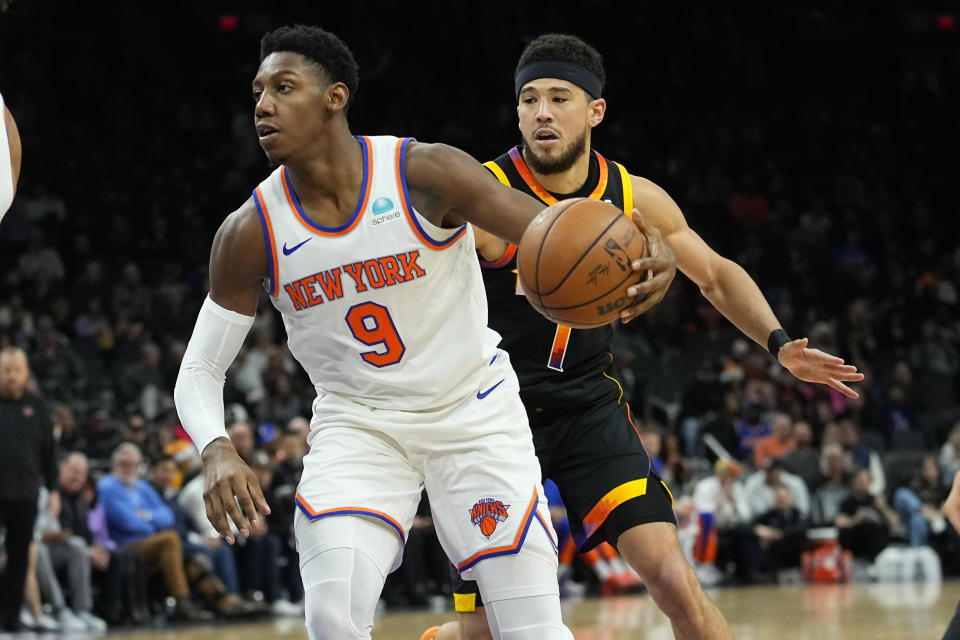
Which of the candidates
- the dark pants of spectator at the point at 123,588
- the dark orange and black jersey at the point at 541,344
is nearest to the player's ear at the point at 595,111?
the dark orange and black jersey at the point at 541,344

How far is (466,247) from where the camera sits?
3.96 metres

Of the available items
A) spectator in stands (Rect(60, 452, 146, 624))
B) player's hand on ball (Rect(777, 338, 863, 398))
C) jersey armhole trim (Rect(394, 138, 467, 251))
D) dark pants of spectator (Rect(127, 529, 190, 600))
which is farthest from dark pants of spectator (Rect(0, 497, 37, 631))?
player's hand on ball (Rect(777, 338, 863, 398))

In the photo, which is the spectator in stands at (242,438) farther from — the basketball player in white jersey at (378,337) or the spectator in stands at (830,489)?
the basketball player in white jersey at (378,337)

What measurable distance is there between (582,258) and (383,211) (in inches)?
24.2

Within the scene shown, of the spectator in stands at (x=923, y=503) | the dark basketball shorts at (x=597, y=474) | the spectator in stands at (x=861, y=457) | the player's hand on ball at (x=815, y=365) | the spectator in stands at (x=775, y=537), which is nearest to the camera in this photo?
the player's hand on ball at (x=815, y=365)

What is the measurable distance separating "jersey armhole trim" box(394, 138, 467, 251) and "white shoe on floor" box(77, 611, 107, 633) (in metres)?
6.21

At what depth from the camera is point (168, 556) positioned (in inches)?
374

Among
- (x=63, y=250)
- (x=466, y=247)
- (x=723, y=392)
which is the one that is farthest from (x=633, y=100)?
(x=466, y=247)

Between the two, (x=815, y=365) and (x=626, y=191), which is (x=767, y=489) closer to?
(x=626, y=191)

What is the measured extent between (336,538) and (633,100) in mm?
16796

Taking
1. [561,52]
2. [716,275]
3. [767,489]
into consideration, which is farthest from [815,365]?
[767,489]

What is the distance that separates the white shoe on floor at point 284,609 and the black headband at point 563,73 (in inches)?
242

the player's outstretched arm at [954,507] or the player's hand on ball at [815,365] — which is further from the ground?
the player's hand on ball at [815,365]

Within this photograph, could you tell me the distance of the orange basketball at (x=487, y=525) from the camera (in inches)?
147
